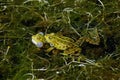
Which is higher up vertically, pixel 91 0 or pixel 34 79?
pixel 91 0

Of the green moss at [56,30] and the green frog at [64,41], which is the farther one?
the green frog at [64,41]

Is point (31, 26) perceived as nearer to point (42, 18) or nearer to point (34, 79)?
point (42, 18)

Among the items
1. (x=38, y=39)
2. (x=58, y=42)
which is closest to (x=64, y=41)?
(x=58, y=42)

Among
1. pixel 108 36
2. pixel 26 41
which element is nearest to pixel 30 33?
pixel 26 41

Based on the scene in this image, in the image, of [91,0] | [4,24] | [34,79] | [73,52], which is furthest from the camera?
[91,0]

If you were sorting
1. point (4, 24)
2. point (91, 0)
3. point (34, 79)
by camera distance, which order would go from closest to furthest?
point (34, 79)
point (4, 24)
point (91, 0)

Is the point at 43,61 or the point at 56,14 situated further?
the point at 56,14

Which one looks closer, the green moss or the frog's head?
the green moss
